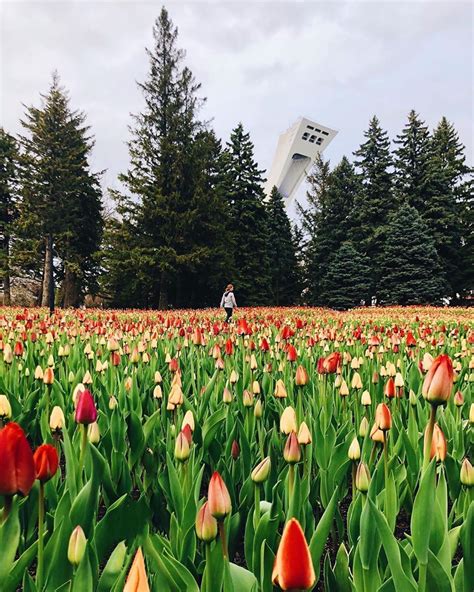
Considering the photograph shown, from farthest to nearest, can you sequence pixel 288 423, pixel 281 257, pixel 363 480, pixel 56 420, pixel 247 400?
pixel 281 257
pixel 247 400
pixel 56 420
pixel 288 423
pixel 363 480

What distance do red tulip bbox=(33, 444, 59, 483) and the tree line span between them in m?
24.9

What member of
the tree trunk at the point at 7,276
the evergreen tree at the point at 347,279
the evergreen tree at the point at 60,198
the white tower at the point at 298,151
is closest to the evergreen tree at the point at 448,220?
the evergreen tree at the point at 347,279

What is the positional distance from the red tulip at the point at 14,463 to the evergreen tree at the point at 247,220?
29.4 m

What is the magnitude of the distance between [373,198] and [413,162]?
409cm

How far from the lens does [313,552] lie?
1.09 m

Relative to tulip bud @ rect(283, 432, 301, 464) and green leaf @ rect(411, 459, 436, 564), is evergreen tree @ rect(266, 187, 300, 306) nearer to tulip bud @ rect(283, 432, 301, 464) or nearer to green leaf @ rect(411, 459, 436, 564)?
tulip bud @ rect(283, 432, 301, 464)

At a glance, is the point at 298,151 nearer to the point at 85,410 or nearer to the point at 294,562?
the point at 85,410

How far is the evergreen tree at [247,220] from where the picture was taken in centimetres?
3116

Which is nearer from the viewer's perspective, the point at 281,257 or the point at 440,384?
the point at 440,384

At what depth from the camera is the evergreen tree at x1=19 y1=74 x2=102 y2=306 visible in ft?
89.7

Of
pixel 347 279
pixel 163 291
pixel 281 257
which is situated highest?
pixel 281 257

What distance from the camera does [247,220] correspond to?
105 ft

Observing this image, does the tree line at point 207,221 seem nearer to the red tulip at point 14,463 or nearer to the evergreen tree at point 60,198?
the evergreen tree at point 60,198

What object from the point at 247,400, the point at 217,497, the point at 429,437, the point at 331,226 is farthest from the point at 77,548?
the point at 331,226
